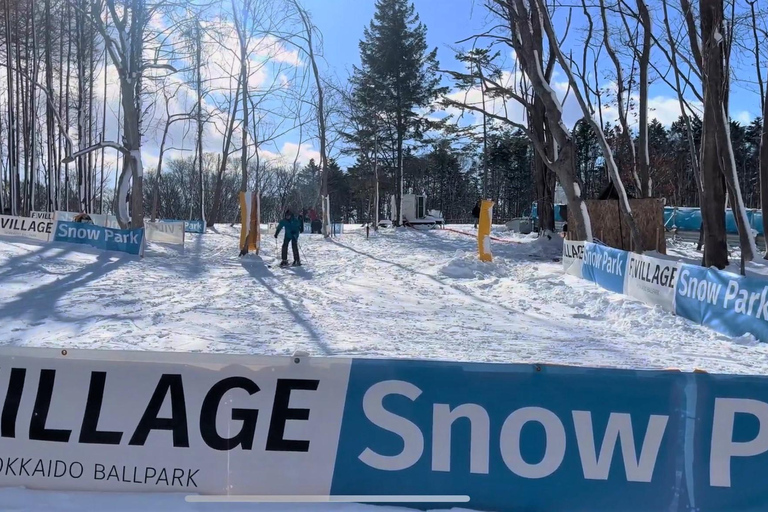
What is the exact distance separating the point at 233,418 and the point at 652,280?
31.5ft

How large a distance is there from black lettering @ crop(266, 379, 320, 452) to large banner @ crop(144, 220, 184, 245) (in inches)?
813

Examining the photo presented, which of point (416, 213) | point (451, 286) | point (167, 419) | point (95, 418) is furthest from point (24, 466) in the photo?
point (416, 213)

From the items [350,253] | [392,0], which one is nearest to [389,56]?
[392,0]

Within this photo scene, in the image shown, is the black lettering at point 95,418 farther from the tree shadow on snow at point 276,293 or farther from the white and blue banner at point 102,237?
the white and blue banner at point 102,237

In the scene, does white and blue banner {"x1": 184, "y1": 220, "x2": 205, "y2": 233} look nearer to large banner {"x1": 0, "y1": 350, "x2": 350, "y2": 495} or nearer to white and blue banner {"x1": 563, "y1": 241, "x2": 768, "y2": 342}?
white and blue banner {"x1": 563, "y1": 241, "x2": 768, "y2": 342}

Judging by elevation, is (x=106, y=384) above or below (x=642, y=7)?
below

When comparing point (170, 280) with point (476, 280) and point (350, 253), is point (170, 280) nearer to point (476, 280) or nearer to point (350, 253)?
point (476, 280)

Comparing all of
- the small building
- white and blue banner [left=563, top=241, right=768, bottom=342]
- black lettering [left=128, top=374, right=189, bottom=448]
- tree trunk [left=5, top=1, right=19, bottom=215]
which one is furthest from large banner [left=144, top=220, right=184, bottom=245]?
black lettering [left=128, top=374, right=189, bottom=448]

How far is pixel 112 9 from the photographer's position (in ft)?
66.5

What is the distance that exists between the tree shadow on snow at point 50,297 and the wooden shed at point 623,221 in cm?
1409

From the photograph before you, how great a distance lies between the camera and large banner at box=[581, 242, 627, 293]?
12.7 meters

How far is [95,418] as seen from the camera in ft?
12.6

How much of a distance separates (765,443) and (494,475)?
5.37ft

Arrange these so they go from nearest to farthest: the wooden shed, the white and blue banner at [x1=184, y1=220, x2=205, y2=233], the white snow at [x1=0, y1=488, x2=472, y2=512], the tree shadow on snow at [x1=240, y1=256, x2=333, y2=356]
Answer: the white snow at [x1=0, y1=488, x2=472, y2=512] → the tree shadow on snow at [x1=240, y1=256, x2=333, y2=356] → the wooden shed → the white and blue banner at [x1=184, y1=220, x2=205, y2=233]
